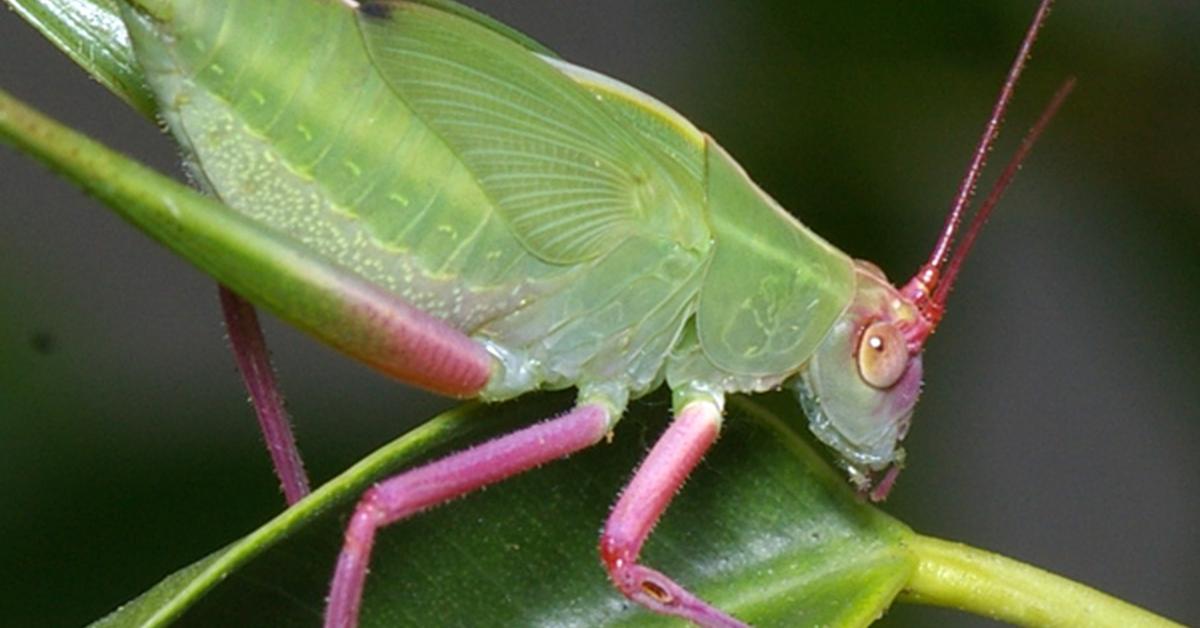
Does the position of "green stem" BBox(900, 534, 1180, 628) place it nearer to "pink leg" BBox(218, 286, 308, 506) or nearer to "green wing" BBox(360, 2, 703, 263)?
"green wing" BBox(360, 2, 703, 263)

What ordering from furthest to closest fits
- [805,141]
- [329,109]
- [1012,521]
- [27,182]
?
1. [1012,521]
2. [27,182]
3. [805,141]
4. [329,109]

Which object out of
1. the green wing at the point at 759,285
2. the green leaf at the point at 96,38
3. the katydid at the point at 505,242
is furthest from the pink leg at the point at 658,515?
the green leaf at the point at 96,38

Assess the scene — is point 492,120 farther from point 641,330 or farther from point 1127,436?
point 1127,436

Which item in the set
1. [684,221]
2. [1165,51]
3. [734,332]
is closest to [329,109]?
[684,221]

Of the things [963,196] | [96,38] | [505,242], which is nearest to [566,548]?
[505,242]

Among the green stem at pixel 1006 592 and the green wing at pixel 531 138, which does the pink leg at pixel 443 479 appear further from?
the green stem at pixel 1006 592

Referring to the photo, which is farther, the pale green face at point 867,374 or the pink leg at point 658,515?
the pale green face at point 867,374

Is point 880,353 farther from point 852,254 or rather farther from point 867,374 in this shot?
point 852,254
